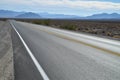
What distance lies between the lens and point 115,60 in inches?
362

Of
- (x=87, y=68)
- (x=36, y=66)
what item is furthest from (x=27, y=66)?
(x=87, y=68)

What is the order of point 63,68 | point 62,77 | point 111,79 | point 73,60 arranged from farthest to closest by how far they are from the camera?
point 73,60 < point 63,68 < point 62,77 < point 111,79

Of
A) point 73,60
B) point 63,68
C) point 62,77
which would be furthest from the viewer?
point 73,60

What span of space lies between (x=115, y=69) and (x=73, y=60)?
2.35m

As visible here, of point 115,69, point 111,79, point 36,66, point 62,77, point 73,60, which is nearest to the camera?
point 111,79

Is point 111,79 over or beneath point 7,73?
over

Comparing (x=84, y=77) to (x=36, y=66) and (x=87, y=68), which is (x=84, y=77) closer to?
(x=87, y=68)

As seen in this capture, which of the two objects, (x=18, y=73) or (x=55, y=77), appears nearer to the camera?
(x=55, y=77)

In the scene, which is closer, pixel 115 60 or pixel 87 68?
pixel 87 68

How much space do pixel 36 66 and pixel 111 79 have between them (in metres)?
3.31

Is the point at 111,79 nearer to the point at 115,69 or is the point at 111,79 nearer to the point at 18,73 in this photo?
the point at 115,69

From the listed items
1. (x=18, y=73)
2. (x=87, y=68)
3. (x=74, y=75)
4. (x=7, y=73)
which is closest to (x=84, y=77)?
(x=74, y=75)

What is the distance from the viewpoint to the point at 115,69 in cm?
765

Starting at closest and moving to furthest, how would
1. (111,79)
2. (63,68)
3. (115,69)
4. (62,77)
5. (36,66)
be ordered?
(111,79)
(62,77)
(115,69)
(63,68)
(36,66)
